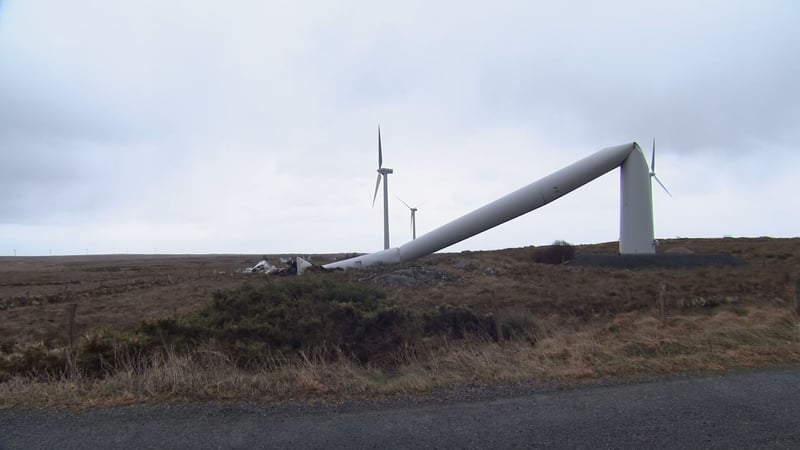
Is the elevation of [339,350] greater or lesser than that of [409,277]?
lesser

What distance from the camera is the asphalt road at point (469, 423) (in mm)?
5383

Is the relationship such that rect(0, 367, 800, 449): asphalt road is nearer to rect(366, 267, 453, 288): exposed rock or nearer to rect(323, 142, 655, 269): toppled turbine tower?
rect(366, 267, 453, 288): exposed rock

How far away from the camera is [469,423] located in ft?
19.3

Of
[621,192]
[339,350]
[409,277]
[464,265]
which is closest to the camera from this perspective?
[339,350]

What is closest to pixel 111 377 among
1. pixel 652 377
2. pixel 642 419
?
pixel 642 419

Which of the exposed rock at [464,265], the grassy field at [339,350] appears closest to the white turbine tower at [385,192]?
the exposed rock at [464,265]

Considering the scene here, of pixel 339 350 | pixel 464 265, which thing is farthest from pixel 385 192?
pixel 339 350

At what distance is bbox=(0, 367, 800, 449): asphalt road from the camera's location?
17.7 ft

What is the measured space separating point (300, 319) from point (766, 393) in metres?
7.27

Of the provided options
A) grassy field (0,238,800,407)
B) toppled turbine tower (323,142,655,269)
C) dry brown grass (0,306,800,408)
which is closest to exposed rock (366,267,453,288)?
toppled turbine tower (323,142,655,269)

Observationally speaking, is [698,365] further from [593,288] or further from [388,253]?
[388,253]

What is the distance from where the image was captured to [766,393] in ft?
22.1

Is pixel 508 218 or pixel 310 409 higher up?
pixel 508 218

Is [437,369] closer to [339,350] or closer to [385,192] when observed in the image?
[339,350]
